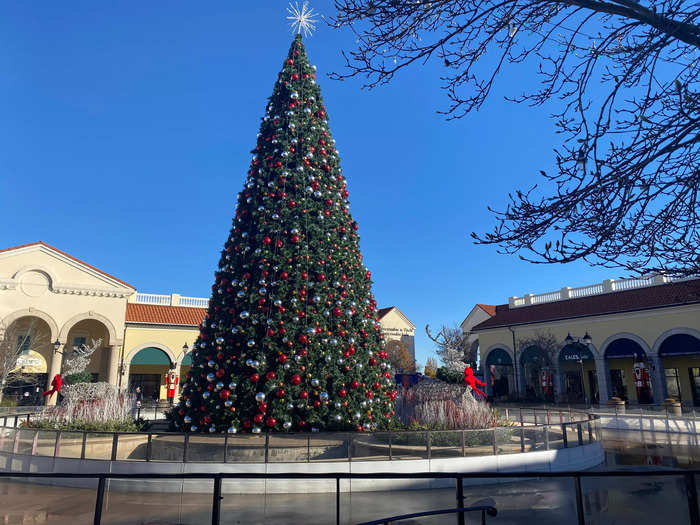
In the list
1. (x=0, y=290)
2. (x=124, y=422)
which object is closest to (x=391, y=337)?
(x=0, y=290)

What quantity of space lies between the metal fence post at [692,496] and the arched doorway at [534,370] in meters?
32.6

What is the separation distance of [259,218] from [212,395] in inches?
167

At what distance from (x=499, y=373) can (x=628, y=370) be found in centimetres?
1108

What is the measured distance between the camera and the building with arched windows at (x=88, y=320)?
101ft

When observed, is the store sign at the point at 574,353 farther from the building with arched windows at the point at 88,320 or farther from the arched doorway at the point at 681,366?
the building with arched windows at the point at 88,320

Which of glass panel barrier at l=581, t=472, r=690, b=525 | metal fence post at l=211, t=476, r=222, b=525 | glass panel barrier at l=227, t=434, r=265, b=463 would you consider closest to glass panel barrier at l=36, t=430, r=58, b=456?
glass panel barrier at l=227, t=434, r=265, b=463

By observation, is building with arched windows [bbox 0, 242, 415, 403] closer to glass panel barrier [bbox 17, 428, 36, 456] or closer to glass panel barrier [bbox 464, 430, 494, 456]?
glass panel barrier [bbox 17, 428, 36, 456]

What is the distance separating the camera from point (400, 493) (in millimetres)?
8383

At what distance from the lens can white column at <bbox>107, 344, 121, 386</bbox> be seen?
108 ft

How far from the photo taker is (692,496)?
4.32m

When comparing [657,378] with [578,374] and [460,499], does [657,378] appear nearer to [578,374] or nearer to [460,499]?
[578,374]

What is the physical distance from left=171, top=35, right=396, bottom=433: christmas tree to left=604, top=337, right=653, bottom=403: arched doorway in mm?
24753

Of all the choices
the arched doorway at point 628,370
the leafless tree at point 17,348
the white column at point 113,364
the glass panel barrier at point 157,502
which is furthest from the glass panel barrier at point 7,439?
the arched doorway at point 628,370

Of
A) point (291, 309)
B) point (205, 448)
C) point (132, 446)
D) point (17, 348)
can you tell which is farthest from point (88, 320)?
point (205, 448)
